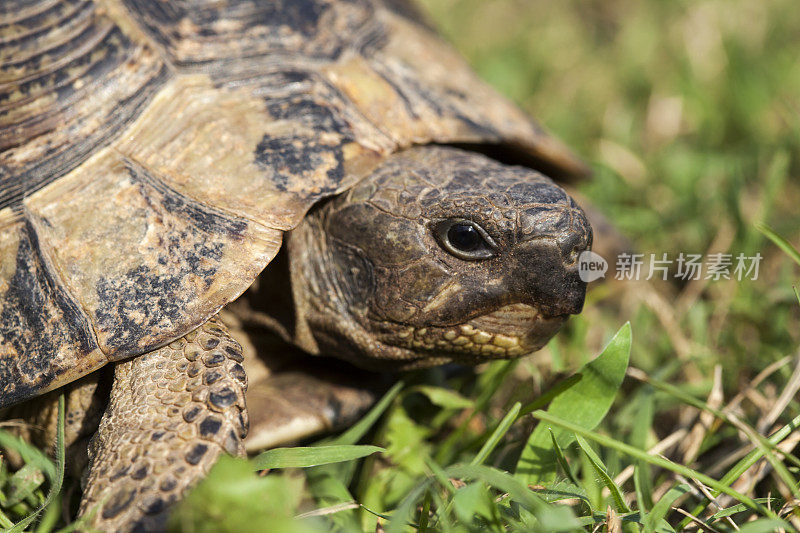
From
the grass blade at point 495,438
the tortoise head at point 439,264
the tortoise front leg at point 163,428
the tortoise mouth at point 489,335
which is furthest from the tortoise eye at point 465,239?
the tortoise front leg at point 163,428

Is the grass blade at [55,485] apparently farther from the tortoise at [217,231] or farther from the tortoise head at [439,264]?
the tortoise head at [439,264]

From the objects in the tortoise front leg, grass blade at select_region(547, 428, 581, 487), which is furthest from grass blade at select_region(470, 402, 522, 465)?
the tortoise front leg

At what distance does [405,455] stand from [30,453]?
1.21m

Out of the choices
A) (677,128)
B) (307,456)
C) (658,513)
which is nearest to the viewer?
(658,513)

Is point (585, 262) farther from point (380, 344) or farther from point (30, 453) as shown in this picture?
point (30, 453)

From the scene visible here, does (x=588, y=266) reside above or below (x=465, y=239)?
below

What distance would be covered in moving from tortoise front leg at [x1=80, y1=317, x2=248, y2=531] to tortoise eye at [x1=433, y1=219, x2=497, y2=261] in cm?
73

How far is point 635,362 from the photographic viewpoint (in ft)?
10.2

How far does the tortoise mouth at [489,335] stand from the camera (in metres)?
2.23

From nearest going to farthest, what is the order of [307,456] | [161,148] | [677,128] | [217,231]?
[307,456] < [217,231] < [161,148] < [677,128]

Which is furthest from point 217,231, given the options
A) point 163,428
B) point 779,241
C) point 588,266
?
point 779,241

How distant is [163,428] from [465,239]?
3.43 ft

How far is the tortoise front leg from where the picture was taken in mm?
1815

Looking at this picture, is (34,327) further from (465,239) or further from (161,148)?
(465,239)
